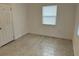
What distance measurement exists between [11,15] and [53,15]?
828mm

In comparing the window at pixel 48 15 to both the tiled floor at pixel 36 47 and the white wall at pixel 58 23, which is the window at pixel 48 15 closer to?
the white wall at pixel 58 23

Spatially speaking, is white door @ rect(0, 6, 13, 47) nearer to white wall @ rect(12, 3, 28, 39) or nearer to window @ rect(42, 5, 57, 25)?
white wall @ rect(12, 3, 28, 39)

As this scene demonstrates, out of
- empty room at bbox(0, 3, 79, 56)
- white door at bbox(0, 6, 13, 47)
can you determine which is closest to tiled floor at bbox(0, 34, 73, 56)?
empty room at bbox(0, 3, 79, 56)

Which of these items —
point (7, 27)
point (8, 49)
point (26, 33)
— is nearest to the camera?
point (26, 33)

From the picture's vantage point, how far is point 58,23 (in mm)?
1488

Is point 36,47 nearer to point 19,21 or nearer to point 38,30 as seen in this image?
point 38,30

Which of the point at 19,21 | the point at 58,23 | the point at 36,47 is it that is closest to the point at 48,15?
the point at 58,23

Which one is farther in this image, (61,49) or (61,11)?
(61,49)

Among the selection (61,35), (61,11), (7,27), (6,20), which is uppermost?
(61,11)

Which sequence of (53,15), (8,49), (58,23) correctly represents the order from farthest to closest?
1. (8,49)
2. (58,23)
3. (53,15)

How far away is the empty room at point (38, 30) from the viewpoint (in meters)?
1.45

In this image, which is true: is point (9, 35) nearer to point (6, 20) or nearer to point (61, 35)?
point (6, 20)

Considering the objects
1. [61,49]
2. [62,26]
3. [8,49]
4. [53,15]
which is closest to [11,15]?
[8,49]

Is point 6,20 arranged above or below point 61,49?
above
